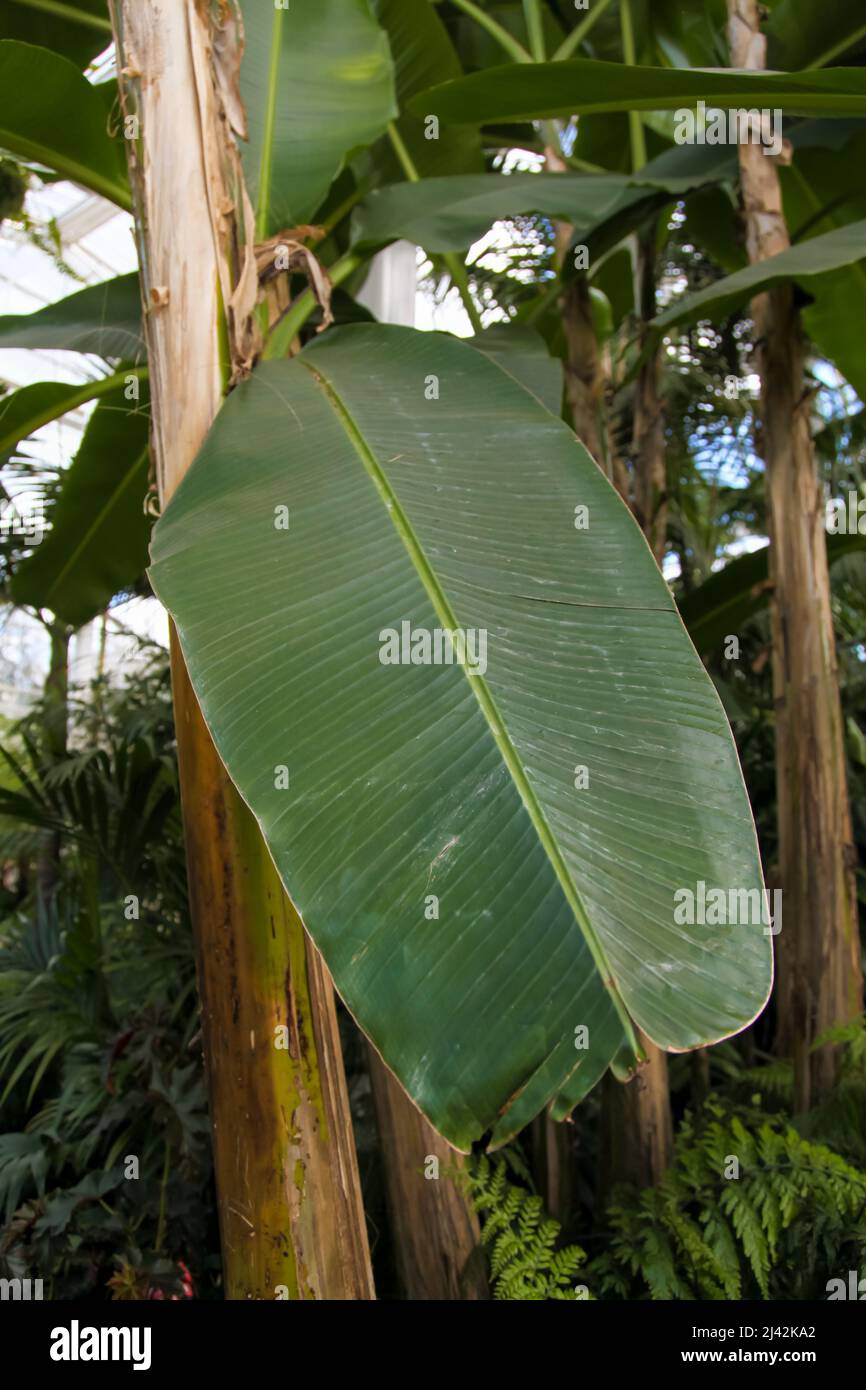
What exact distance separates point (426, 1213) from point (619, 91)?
1.71 metres

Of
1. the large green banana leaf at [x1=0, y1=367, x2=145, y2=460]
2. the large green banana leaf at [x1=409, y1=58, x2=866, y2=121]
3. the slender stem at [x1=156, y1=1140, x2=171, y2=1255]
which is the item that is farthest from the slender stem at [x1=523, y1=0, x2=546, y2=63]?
the slender stem at [x1=156, y1=1140, x2=171, y2=1255]

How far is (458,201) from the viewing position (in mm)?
1594

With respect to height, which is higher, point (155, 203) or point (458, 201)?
point (458, 201)

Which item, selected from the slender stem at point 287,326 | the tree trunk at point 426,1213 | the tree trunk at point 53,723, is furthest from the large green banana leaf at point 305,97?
the tree trunk at point 53,723

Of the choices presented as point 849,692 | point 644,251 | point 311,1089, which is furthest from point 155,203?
point 849,692

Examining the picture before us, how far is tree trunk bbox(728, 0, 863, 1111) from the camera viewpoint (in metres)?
1.81

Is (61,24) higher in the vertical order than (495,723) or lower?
higher

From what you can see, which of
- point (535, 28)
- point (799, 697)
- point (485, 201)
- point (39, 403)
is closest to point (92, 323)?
point (39, 403)

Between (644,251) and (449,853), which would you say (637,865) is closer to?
(449,853)

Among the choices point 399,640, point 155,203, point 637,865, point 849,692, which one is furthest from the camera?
point 849,692

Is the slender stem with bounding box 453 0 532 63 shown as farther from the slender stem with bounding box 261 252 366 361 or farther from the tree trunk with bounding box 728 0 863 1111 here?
the slender stem with bounding box 261 252 366 361

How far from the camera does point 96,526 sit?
83.0 inches

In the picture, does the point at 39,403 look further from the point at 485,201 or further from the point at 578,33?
the point at 578,33

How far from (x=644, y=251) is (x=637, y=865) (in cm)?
199
